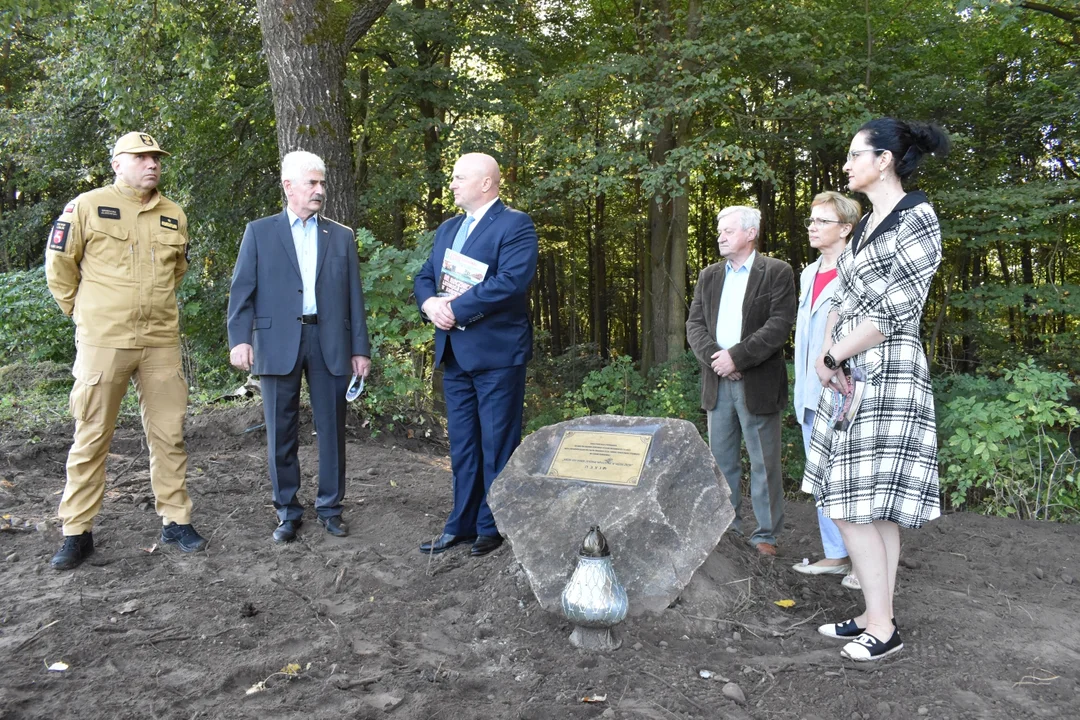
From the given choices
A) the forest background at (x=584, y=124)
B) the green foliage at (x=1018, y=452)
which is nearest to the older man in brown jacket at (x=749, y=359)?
the green foliage at (x=1018, y=452)

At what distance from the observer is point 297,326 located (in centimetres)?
459

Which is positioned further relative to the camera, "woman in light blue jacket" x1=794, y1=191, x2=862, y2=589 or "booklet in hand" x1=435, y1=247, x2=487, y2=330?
"booklet in hand" x1=435, y1=247, x2=487, y2=330

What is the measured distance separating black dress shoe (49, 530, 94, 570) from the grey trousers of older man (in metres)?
3.30

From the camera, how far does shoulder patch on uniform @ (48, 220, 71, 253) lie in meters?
3.96

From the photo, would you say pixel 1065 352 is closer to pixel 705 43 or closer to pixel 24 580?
pixel 705 43

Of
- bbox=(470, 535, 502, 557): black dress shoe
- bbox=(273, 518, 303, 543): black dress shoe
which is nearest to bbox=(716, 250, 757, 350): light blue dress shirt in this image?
bbox=(470, 535, 502, 557): black dress shoe

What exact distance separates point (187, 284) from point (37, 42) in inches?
339

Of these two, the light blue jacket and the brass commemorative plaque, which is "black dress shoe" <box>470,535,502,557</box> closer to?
the brass commemorative plaque

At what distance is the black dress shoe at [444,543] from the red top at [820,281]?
226cm

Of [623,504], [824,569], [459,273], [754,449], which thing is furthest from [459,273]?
[824,569]

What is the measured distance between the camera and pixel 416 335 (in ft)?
22.0

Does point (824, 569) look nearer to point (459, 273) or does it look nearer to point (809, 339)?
point (809, 339)

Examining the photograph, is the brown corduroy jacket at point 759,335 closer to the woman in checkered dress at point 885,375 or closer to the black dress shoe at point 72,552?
the woman in checkered dress at point 885,375

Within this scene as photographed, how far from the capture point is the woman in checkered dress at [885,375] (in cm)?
308
